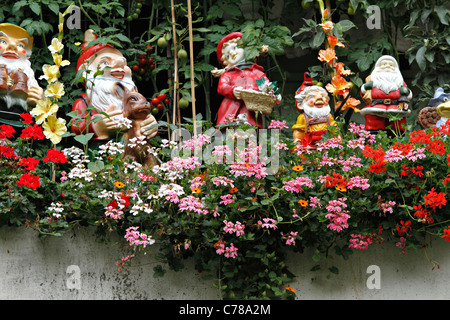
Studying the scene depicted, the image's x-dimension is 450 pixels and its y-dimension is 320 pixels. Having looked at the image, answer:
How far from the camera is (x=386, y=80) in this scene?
17.9 ft

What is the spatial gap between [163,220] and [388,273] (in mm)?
1315

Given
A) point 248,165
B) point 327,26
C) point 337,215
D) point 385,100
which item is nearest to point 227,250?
point 248,165

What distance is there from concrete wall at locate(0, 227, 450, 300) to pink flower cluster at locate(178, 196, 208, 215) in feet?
1.27

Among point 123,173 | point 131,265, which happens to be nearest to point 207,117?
point 123,173

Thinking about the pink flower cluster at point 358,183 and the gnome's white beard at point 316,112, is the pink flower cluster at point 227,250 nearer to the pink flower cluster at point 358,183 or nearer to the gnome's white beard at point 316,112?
the pink flower cluster at point 358,183

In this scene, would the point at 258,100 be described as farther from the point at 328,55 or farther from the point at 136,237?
the point at 136,237

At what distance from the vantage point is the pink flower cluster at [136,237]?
4.12 meters

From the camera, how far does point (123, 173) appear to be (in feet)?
15.0

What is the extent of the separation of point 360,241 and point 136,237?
4.06 feet

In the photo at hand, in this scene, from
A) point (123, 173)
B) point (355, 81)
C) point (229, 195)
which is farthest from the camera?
point (355, 81)

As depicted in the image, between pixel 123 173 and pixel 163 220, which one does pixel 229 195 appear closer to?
pixel 163 220

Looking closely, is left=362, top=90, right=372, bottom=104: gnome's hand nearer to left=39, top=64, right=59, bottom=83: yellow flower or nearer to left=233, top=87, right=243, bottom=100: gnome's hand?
left=233, top=87, right=243, bottom=100: gnome's hand

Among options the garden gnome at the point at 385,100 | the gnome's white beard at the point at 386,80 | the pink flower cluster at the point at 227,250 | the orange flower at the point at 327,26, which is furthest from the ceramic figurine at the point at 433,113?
the pink flower cluster at the point at 227,250

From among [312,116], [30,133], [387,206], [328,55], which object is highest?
[328,55]
